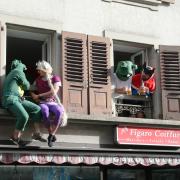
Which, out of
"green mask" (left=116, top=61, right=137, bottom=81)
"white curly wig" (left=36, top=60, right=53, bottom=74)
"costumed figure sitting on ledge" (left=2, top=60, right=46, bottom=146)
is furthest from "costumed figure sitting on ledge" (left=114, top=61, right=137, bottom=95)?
"costumed figure sitting on ledge" (left=2, top=60, right=46, bottom=146)

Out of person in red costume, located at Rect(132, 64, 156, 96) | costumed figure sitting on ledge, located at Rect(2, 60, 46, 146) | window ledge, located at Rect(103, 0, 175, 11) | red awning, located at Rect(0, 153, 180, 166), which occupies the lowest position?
red awning, located at Rect(0, 153, 180, 166)

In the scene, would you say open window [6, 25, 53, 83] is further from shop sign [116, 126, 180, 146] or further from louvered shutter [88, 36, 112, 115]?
shop sign [116, 126, 180, 146]

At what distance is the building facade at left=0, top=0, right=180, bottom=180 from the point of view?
1170 cm

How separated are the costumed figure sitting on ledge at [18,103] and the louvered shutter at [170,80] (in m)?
3.50

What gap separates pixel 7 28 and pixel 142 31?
3.49 m

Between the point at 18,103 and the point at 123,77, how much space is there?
2893mm

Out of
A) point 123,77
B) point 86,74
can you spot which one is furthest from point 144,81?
point 86,74

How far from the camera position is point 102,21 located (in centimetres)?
1305

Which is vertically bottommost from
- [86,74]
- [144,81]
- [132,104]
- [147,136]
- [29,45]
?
[147,136]

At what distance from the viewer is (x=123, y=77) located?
41.5ft

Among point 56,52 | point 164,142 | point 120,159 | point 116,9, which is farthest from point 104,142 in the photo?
point 116,9

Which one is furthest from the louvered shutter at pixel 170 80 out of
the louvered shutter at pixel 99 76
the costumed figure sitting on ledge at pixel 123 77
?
the louvered shutter at pixel 99 76

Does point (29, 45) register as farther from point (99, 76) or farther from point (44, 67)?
point (99, 76)

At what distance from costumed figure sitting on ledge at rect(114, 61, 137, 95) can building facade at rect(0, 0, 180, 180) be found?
0.88ft
